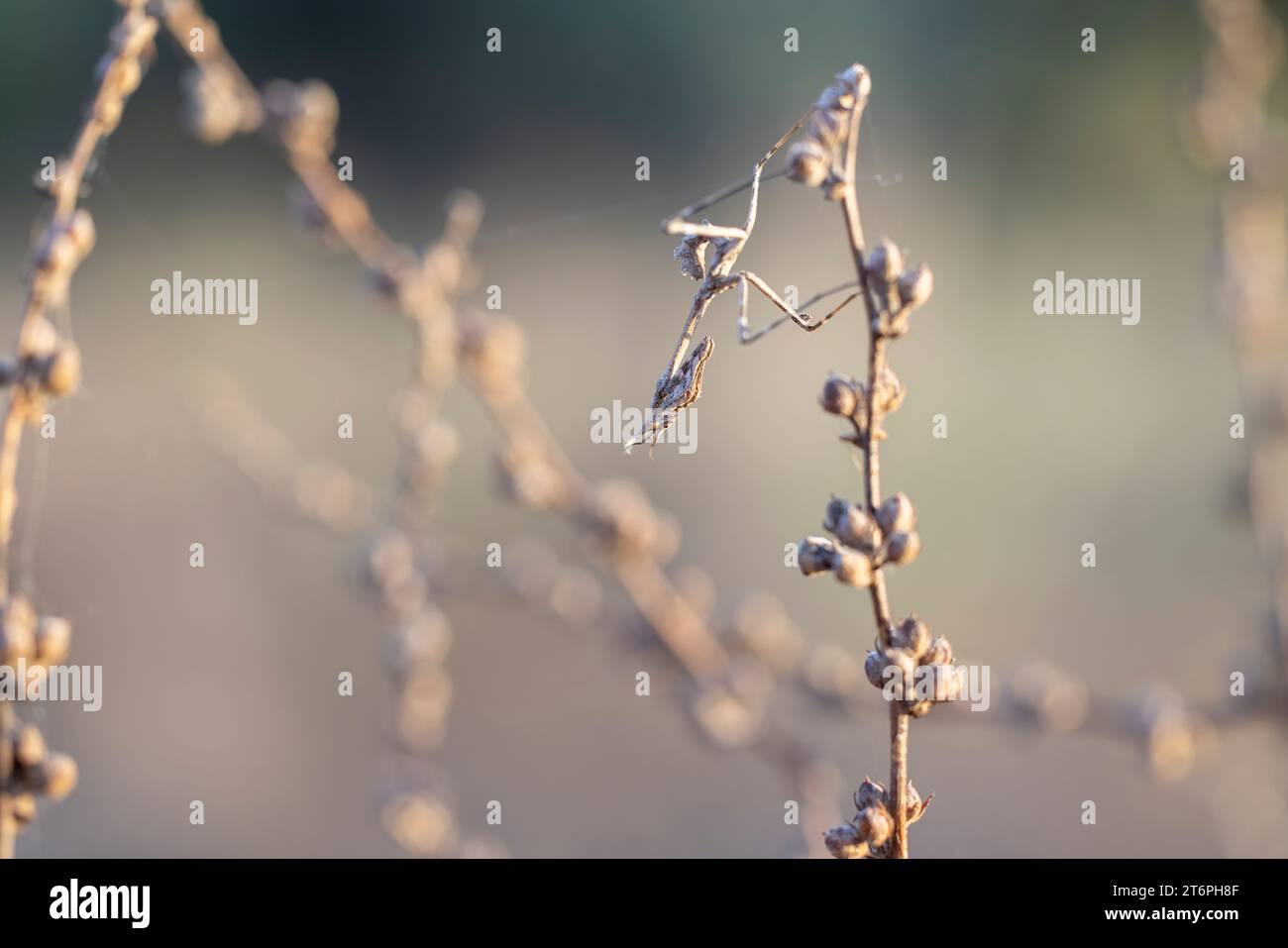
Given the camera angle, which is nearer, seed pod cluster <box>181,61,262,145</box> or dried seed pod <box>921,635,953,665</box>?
dried seed pod <box>921,635,953,665</box>

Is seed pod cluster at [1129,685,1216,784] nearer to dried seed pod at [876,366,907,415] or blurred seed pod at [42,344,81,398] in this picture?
dried seed pod at [876,366,907,415]

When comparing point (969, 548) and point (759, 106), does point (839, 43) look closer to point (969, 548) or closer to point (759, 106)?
point (759, 106)

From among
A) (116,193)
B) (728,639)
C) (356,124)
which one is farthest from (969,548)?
(356,124)

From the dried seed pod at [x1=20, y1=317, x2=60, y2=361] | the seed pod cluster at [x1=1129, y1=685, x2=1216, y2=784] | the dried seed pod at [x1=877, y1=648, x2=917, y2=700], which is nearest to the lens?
the dried seed pod at [x1=877, y1=648, x2=917, y2=700]

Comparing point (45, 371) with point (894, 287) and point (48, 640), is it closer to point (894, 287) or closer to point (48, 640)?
point (48, 640)

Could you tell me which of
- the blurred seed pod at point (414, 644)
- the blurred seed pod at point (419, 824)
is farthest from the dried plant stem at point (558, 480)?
the blurred seed pod at point (419, 824)

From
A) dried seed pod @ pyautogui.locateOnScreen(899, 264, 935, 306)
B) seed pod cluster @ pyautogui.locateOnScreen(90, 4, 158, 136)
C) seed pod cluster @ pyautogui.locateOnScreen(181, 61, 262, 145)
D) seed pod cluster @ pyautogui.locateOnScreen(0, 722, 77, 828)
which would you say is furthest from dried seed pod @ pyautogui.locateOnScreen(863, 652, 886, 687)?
seed pod cluster @ pyautogui.locateOnScreen(181, 61, 262, 145)

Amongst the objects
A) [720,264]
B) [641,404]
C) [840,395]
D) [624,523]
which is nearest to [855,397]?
[840,395]

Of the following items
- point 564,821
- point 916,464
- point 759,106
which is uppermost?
point 759,106
